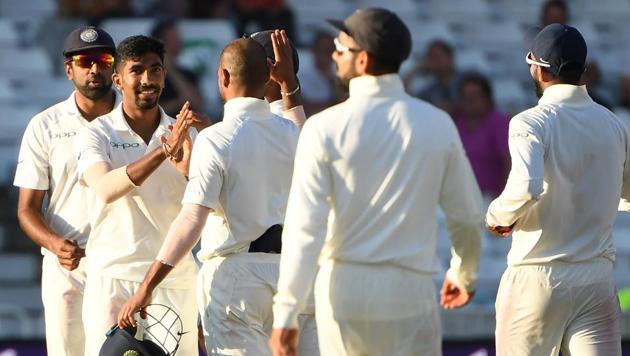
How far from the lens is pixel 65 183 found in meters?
7.24

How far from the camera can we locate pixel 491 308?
9.88 meters

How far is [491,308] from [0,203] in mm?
3426

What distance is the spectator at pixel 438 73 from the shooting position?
38.9 feet

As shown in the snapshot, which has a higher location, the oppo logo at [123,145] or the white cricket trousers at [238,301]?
the oppo logo at [123,145]

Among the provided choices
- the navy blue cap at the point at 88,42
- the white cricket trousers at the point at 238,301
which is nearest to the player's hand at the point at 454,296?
the white cricket trousers at the point at 238,301

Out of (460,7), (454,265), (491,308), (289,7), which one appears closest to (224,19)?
(289,7)

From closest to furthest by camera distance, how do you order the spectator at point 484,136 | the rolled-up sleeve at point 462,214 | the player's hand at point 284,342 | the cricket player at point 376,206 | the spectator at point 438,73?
1. the player's hand at point 284,342
2. the cricket player at point 376,206
3. the rolled-up sleeve at point 462,214
4. the spectator at point 484,136
5. the spectator at point 438,73

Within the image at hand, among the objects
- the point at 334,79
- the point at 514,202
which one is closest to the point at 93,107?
the point at 514,202

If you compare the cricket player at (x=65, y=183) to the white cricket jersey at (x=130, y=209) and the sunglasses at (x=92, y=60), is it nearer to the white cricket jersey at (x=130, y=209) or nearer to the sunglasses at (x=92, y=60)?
the sunglasses at (x=92, y=60)

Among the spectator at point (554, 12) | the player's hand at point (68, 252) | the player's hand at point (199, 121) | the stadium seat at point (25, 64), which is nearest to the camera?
the player's hand at point (199, 121)

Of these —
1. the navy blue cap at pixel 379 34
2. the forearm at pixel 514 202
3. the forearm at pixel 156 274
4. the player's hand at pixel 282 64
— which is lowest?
the forearm at pixel 156 274

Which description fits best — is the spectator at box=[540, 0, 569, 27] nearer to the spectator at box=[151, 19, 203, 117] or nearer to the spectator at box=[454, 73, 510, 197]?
the spectator at box=[454, 73, 510, 197]

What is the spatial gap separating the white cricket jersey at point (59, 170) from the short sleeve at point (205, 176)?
1.35 m

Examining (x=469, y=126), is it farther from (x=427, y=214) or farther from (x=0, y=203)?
(x=427, y=214)
